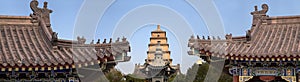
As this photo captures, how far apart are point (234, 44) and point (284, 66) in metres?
1.51

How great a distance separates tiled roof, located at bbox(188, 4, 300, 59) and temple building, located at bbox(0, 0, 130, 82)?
2.44 metres

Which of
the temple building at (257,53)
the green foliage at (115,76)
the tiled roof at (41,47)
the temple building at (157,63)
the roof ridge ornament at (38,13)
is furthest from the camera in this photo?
the green foliage at (115,76)

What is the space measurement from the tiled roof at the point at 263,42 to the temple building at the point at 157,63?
1450 cm

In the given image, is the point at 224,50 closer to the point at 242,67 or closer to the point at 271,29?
the point at 242,67

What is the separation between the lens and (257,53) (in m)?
13.4

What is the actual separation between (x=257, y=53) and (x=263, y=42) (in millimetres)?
1408

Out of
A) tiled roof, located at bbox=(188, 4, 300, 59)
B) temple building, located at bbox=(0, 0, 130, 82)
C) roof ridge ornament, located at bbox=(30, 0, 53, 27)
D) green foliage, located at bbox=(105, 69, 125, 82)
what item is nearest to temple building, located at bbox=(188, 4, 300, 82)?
tiled roof, located at bbox=(188, 4, 300, 59)

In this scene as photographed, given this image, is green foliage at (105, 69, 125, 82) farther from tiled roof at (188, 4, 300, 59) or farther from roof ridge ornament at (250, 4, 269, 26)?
tiled roof at (188, 4, 300, 59)

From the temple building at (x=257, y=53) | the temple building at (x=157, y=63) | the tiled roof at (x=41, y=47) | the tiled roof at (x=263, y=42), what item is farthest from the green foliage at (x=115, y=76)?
the temple building at (x=257, y=53)

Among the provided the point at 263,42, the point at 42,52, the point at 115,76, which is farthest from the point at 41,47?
the point at 115,76

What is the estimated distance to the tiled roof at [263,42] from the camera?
1333 cm

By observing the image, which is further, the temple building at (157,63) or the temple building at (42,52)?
the temple building at (157,63)

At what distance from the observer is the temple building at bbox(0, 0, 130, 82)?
479 inches

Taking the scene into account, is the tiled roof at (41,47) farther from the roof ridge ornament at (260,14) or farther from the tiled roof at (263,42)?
the roof ridge ornament at (260,14)
